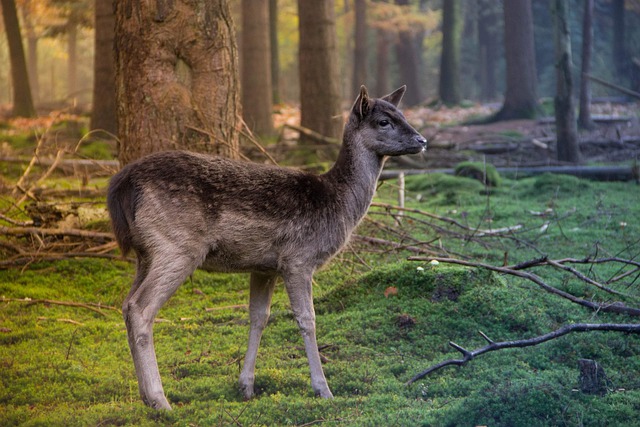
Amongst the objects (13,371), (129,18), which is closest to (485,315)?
(13,371)

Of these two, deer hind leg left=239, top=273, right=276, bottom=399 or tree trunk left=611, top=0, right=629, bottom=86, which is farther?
tree trunk left=611, top=0, right=629, bottom=86

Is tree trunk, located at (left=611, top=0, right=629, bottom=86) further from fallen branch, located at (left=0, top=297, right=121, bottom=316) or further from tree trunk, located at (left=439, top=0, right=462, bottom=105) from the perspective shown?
fallen branch, located at (left=0, top=297, right=121, bottom=316)

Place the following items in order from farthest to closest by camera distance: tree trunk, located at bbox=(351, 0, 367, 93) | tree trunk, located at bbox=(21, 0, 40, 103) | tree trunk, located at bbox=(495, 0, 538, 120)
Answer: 1. tree trunk, located at bbox=(21, 0, 40, 103)
2. tree trunk, located at bbox=(351, 0, 367, 93)
3. tree trunk, located at bbox=(495, 0, 538, 120)

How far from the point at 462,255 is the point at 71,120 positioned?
14.5 meters

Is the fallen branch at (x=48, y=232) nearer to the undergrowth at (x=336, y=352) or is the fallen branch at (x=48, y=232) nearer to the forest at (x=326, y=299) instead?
the forest at (x=326, y=299)

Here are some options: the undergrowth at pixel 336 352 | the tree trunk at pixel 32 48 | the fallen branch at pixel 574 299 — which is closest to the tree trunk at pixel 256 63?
the undergrowth at pixel 336 352

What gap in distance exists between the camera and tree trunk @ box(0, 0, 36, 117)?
2361cm

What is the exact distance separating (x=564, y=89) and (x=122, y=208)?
12484mm

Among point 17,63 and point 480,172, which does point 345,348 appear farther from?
point 17,63

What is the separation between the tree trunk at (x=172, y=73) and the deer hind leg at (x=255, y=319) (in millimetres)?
2514

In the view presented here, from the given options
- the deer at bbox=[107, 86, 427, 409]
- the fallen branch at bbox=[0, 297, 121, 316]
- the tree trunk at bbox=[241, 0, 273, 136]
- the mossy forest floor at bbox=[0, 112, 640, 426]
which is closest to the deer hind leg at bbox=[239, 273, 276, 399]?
the deer at bbox=[107, 86, 427, 409]

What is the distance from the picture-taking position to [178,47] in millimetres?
7656

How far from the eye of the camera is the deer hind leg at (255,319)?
5352mm

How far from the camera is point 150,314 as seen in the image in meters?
4.97
